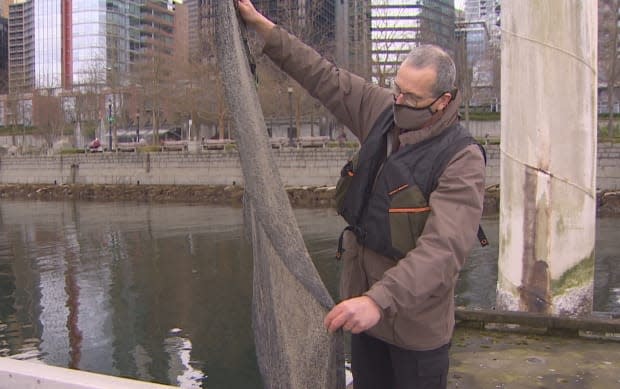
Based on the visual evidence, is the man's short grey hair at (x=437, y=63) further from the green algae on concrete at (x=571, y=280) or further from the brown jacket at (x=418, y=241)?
the green algae on concrete at (x=571, y=280)

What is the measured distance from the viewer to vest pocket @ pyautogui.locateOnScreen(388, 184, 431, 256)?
2.19 meters

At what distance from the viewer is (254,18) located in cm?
254

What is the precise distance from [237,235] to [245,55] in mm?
14621

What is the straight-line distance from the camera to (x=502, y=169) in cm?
561

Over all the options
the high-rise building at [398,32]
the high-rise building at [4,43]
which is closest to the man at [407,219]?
the high-rise building at [398,32]

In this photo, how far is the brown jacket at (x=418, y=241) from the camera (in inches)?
80.4

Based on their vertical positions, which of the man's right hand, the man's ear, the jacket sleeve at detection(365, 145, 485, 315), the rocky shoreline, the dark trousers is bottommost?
Result: the rocky shoreline

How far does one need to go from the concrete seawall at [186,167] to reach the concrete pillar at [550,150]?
2123 cm

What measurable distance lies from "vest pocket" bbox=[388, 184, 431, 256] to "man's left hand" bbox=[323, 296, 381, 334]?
0.98ft

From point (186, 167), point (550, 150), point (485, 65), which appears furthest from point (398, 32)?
point (550, 150)

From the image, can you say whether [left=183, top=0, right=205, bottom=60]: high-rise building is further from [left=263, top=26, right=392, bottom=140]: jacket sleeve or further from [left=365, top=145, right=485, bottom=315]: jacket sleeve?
[left=365, top=145, right=485, bottom=315]: jacket sleeve

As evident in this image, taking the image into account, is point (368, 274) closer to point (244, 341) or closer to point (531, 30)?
point (531, 30)

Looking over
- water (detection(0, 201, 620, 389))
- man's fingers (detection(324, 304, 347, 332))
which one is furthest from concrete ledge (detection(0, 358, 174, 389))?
water (detection(0, 201, 620, 389))

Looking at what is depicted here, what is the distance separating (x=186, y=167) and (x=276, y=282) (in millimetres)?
34138
